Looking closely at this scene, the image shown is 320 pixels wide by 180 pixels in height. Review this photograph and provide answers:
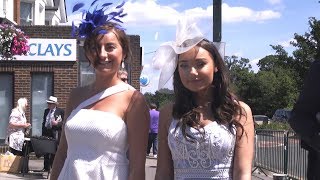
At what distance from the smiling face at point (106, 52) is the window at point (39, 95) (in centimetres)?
1322

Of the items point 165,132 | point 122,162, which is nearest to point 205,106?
point 165,132

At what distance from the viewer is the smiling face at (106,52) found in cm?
299

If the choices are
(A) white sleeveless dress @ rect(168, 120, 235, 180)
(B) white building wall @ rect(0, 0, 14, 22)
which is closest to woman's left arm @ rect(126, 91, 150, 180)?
(A) white sleeveless dress @ rect(168, 120, 235, 180)

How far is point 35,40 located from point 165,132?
1366 centimetres

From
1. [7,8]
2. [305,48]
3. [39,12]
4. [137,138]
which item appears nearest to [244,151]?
[137,138]

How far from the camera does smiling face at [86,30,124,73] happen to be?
2.99 metres

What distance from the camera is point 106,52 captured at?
118 inches

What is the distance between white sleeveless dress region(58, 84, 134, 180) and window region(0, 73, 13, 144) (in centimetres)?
1348

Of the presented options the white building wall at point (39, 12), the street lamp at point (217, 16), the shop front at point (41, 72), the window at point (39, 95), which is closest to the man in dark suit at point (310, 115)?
the street lamp at point (217, 16)

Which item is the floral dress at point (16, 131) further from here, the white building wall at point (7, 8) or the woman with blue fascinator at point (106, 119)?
the woman with blue fascinator at point (106, 119)

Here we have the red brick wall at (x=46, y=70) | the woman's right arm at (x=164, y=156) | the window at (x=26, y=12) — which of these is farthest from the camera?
the window at (x=26, y=12)

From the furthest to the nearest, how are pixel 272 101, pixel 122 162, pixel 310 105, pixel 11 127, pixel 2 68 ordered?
pixel 272 101, pixel 2 68, pixel 11 127, pixel 122 162, pixel 310 105

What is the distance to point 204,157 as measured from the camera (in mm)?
2688

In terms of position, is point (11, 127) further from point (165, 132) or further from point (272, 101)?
point (272, 101)
